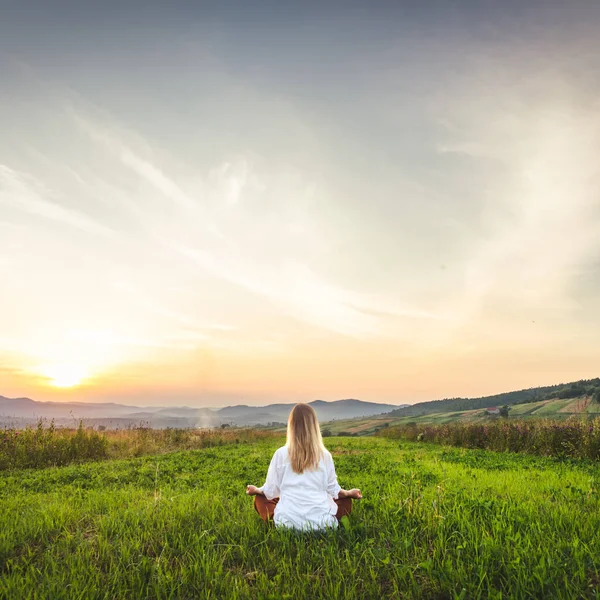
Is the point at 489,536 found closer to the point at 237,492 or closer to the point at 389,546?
the point at 389,546

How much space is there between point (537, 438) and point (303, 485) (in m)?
17.2

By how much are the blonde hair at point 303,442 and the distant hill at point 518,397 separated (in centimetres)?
6910

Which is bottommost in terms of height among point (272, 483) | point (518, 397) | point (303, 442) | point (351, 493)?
point (518, 397)

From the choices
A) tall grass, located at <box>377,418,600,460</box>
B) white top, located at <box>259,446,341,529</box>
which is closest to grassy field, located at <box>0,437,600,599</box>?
white top, located at <box>259,446,341,529</box>

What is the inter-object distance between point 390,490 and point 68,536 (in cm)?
576

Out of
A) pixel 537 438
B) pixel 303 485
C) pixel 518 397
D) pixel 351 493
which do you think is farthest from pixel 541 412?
pixel 518 397

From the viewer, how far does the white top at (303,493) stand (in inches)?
229

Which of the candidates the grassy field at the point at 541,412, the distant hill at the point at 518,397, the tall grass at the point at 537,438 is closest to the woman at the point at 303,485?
the tall grass at the point at 537,438

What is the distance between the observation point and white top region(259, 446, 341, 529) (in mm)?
5820

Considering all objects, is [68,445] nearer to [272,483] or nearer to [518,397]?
[272,483]

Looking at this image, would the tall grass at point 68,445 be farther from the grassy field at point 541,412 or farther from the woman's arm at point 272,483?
the grassy field at point 541,412

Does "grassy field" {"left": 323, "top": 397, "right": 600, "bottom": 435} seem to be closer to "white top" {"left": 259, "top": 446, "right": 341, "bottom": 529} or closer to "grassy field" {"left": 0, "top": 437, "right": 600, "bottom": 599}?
"grassy field" {"left": 0, "top": 437, "right": 600, "bottom": 599}

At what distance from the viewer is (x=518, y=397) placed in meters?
123

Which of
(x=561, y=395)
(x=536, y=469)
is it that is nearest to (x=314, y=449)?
(x=536, y=469)
